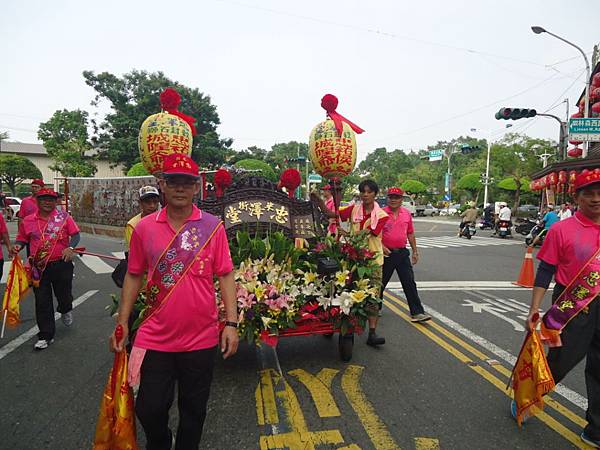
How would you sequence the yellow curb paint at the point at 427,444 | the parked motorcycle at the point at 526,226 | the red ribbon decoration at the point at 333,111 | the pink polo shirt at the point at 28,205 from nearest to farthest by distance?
the yellow curb paint at the point at 427,444 → the red ribbon decoration at the point at 333,111 → the pink polo shirt at the point at 28,205 → the parked motorcycle at the point at 526,226

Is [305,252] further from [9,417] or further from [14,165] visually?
[14,165]

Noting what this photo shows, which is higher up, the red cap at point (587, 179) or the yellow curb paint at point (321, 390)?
the red cap at point (587, 179)

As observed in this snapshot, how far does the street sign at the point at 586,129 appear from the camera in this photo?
10578mm

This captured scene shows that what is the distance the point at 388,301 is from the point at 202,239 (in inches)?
201

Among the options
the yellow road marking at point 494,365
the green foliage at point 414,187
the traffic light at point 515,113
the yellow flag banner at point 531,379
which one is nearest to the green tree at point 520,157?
the green foliage at point 414,187

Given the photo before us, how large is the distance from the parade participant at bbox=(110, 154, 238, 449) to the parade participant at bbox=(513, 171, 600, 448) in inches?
89.4

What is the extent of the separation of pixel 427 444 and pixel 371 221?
2.51m

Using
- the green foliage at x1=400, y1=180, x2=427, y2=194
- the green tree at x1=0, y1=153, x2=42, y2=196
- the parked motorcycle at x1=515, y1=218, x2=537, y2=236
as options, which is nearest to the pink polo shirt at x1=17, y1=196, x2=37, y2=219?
the parked motorcycle at x1=515, y1=218, x2=537, y2=236

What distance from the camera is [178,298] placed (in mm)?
2252

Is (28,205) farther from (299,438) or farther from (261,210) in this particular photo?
(299,438)

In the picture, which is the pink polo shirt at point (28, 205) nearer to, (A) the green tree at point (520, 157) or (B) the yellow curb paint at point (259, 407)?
(B) the yellow curb paint at point (259, 407)

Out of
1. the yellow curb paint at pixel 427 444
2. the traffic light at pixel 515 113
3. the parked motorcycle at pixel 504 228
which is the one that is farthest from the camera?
the parked motorcycle at pixel 504 228

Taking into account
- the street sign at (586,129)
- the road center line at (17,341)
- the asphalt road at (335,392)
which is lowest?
the road center line at (17,341)

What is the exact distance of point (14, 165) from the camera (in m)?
37.5
